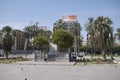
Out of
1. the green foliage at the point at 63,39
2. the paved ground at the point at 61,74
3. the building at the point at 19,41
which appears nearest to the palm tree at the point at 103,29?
the green foliage at the point at 63,39

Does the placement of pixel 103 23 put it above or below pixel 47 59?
above

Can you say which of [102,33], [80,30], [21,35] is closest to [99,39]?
[102,33]

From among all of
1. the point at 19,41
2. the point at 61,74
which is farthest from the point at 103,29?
the point at 19,41

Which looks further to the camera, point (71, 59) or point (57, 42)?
point (57, 42)

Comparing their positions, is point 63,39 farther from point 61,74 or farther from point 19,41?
point 19,41

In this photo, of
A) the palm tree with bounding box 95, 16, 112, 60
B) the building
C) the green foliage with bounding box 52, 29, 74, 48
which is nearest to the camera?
the palm tree with bounding box 95, 16, 112, 60

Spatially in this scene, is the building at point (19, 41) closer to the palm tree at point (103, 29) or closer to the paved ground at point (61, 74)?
the palm tree at point (103, 29)

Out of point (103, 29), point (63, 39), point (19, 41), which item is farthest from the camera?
point (19, 41)

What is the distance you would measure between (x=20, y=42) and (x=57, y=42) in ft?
196

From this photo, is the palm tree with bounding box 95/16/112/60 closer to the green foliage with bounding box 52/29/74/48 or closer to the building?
the green foliage with bounding box 52/29/74/48

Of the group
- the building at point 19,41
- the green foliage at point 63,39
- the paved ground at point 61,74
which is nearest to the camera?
the paved ground at point 61,74

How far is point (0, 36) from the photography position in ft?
156

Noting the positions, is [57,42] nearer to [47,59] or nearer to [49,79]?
[47,59]

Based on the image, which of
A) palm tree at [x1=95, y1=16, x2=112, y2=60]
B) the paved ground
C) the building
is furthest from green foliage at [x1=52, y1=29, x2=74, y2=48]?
the building
